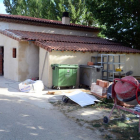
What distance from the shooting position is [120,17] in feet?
50.0

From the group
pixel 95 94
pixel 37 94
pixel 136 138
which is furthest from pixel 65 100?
pixel 136 138

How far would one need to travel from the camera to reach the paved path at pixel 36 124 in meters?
4.23

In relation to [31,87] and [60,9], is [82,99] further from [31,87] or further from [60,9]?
[60,9]

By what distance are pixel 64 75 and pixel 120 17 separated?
8308 millimetres

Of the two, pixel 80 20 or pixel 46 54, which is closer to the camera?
pixel 46 54

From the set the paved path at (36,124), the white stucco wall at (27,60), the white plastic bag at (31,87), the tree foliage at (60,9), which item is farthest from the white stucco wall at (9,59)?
the tree foliage at (60,9)

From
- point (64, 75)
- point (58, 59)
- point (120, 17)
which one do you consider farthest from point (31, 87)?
point (120, 17)

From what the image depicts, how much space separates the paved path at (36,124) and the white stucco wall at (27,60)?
456 cm

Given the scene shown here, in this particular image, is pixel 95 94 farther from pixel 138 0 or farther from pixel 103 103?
pixel 138 0

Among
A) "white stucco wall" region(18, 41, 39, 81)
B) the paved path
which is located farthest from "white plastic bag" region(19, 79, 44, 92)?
"white stucco wall" region(18, 41, 39, 81)

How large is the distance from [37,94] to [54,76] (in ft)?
4.60

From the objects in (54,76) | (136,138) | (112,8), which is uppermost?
(112,8)

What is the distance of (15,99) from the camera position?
298 inches

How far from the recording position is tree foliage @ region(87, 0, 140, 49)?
1441 centimetres
